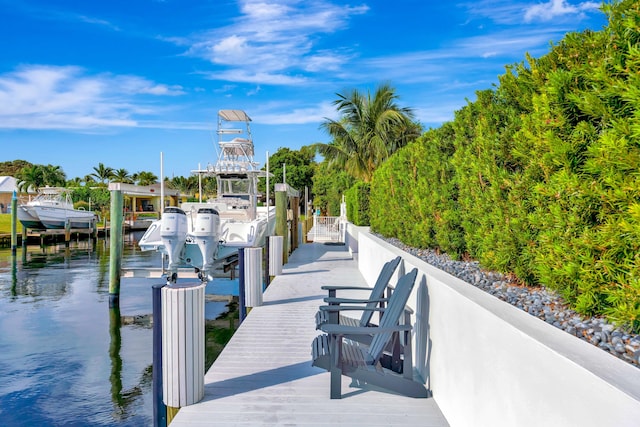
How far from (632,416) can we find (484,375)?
1322 millimetres

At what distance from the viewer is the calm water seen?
645 centimetres

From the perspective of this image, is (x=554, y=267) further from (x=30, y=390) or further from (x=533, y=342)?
(x=30, y=390)

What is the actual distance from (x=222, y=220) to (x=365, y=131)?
1204 cm

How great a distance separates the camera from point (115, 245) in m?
12.4

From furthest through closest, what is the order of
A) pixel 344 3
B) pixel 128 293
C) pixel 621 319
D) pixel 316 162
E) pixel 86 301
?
pixel 316 162
pixel 344 3
pixel 128 293
pixel 86 301
pixel 621 319

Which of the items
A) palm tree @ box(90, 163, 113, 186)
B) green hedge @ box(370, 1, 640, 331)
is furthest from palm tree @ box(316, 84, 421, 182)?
palm tree @ box(90, 163, 113, 186)

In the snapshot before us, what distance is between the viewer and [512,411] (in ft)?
7.78

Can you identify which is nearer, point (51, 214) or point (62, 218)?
point (51, 214)

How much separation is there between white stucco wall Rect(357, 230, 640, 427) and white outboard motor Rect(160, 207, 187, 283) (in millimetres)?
8763

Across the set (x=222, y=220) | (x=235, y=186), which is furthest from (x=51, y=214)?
(x=222, y=220)

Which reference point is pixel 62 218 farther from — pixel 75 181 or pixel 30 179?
pixel 75 181

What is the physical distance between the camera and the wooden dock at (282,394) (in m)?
3.79

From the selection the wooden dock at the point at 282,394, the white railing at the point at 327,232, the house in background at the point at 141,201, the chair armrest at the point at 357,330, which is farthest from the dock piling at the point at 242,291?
the white railing at the point at 327,232

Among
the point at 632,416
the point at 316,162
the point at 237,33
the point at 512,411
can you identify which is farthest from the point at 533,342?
the point at 316,162
